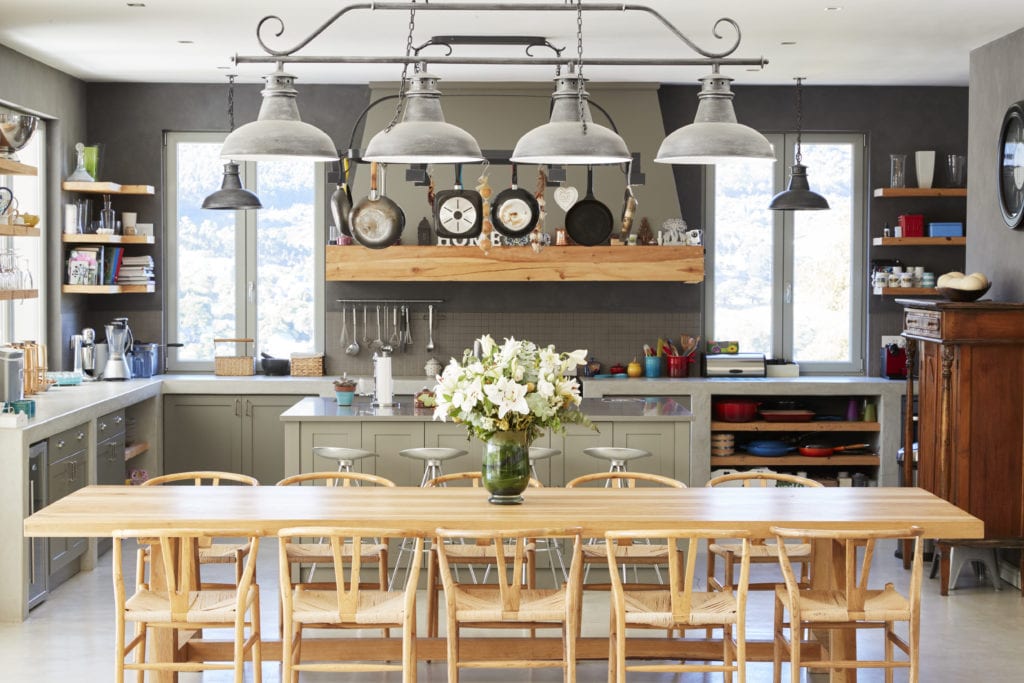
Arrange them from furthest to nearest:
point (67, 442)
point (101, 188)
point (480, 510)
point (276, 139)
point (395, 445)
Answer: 1. point (101, 188)
2. point (395, 445)
3. point (67, 442)
4. point (480, 510)
5. point (276, 139)

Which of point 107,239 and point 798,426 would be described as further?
point 798,426

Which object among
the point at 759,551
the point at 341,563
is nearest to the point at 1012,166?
the point at 759,551

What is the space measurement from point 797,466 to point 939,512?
4.13 meters

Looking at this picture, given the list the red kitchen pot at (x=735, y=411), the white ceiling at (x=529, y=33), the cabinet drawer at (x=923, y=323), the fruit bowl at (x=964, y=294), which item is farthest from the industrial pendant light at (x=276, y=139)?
the red kitchen pot at (x=735, y=411)

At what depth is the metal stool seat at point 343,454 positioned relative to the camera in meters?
6.14

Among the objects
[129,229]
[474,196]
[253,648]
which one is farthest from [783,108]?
[253,648]

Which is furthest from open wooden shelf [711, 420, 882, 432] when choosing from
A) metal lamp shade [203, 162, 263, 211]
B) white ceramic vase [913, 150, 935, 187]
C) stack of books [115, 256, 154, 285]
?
stack of books [115, 256, 154, 285]

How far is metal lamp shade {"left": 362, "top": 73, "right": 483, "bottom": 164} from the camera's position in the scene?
422cm

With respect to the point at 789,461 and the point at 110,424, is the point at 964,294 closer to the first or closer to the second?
the point at 789,461

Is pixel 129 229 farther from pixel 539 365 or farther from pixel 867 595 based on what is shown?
pixel 867 595

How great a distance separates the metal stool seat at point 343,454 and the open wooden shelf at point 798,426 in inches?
118

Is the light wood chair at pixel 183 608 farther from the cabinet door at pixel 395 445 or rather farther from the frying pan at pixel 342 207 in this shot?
Answer: the frying pan at pixel 342 207

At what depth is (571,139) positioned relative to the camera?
13.7ft

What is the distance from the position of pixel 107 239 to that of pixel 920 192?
18.3 feet
